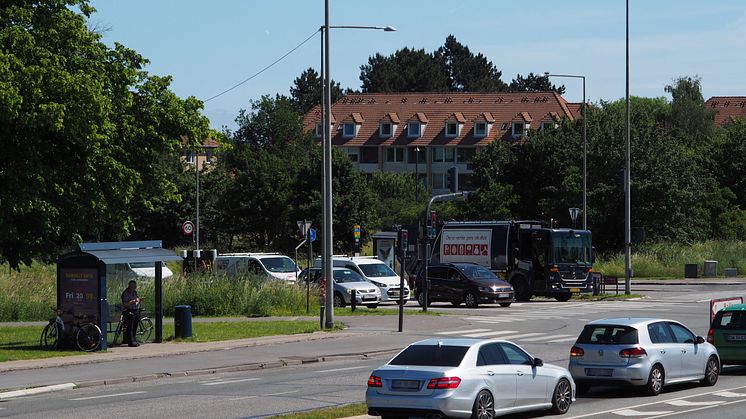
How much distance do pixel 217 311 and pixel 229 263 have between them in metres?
7.84

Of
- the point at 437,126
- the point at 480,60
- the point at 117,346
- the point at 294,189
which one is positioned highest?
the point at 480,60

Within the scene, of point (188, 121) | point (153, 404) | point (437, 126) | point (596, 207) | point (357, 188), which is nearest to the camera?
point (153, 404)

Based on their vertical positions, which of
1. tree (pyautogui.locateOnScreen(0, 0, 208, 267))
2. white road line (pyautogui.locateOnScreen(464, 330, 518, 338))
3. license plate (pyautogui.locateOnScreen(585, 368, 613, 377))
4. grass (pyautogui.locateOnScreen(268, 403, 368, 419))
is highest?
tree (pyautogui.locateOnScreen(0, 0, 208, 267))

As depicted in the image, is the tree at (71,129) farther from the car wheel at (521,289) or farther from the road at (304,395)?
the car wheel at (521,289)

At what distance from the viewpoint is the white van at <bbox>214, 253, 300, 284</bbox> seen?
4412cm

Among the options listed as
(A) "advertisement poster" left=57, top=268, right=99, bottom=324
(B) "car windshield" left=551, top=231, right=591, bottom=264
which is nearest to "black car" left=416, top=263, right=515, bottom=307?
(B) "car windshield" left=551, top=231, right=591, bottom=264

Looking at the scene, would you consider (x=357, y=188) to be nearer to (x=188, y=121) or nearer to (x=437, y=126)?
(x=437, y=126)

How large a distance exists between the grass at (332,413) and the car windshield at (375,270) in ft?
88.0

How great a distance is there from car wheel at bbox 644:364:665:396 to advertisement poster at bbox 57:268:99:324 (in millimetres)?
13605

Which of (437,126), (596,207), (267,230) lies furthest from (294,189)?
(437,126)

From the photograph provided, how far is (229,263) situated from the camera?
1790 inches

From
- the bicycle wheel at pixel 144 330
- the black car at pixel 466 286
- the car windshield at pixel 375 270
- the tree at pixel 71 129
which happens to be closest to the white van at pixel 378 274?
the car windshield at pixel 375 270

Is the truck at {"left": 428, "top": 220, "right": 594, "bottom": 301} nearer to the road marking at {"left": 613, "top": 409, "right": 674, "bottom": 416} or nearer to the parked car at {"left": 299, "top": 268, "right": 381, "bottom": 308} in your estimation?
the parked car at {"left": 299, "top": 268, "right": 381, "bottom": 308}

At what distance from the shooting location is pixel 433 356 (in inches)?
612
